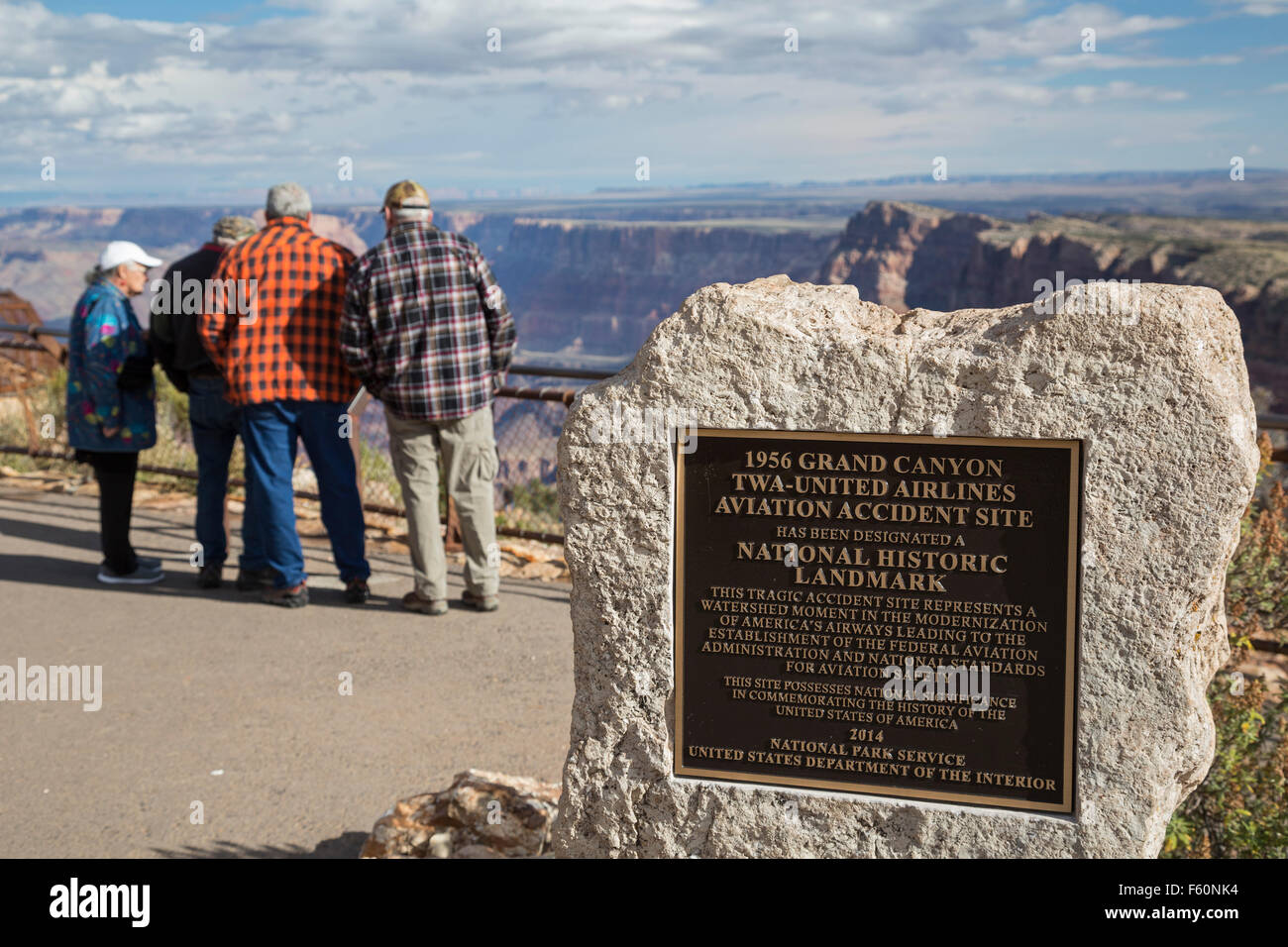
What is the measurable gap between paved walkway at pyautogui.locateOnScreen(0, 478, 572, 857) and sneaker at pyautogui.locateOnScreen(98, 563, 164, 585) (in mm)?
56

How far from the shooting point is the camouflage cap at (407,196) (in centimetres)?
481

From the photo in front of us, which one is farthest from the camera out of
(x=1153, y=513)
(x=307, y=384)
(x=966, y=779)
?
(x=307, y=384)

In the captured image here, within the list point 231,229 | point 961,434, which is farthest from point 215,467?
point 961,434

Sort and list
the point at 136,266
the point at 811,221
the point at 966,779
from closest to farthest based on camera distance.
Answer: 1. the point at 966,779
2. the point at 136,266
3. the point at 811,221

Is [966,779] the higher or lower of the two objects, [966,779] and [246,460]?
the lower

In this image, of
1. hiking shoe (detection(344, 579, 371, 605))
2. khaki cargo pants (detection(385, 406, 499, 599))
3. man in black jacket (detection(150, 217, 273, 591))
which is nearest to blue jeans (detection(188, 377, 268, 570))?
man in black jacket (detection(150, 217, 273, 591))

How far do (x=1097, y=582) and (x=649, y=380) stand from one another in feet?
3.83

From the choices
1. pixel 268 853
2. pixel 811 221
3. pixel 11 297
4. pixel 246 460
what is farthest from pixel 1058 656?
pixel 811 221

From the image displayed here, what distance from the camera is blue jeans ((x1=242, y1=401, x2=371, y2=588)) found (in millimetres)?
5109

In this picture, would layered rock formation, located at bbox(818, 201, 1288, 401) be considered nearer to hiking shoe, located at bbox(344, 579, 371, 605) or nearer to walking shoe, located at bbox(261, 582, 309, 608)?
hiking shoe, located at bbox(344, 579, 371, 605)

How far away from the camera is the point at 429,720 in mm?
4434

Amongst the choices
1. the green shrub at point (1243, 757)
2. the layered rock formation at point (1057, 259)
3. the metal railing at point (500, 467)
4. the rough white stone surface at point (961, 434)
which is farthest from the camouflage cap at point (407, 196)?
the layered rock formation at point (1057, 259)

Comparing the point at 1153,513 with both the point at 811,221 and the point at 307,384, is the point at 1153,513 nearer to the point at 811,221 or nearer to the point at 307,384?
the point at 307,384

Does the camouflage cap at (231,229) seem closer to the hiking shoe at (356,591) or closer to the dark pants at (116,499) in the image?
the dark pants at (116,499)
